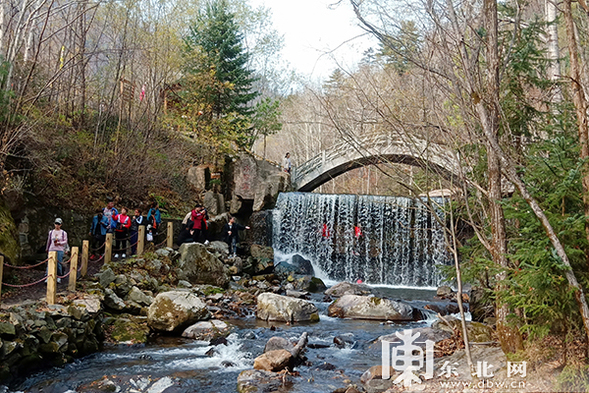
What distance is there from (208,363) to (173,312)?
182cm

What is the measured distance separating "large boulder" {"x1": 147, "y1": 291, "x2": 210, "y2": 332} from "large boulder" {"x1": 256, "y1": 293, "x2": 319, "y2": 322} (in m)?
1.54

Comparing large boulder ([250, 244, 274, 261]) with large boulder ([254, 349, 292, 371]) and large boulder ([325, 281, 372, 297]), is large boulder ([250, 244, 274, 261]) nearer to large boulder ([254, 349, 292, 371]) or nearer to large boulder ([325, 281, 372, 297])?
large boulder ([325, 281, 372, 297])

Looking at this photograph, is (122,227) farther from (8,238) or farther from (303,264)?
(303,264)

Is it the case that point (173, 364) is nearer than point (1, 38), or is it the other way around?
point (173, 364)

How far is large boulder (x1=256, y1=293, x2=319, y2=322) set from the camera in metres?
9.65

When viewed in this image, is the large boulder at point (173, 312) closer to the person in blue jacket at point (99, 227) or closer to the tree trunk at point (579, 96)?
the person in blue jacket at point (99, 227)

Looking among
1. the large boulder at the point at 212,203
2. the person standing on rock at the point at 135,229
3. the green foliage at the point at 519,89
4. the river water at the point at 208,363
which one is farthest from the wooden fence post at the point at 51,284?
the large boulder at the point at 212,203

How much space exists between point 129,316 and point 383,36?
6923mm

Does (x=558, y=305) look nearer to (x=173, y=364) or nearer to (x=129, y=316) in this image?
(x=173, y=364)

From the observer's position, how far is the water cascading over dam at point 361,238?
55.8 feet

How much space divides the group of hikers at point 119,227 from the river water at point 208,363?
490 centimetres

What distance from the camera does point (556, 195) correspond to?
4102 mm

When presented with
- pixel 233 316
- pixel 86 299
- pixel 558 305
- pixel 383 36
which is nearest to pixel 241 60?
pixel 233 316
